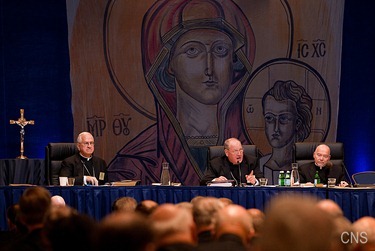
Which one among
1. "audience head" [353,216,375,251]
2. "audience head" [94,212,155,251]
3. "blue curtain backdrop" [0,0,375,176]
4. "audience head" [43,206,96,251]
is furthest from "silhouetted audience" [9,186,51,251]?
"blue curtain backdrop" [0,0,375,176]

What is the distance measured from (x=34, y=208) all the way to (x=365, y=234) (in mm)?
1710

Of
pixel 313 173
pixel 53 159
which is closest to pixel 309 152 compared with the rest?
pixel 313 173

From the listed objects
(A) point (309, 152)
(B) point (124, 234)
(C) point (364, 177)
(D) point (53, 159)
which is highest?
(B) point (124, 234)

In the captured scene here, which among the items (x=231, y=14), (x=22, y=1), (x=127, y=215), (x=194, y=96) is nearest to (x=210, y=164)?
(x=194, y=96)

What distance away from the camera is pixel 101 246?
7.88 ft

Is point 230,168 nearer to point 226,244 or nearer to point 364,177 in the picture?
point 364,177

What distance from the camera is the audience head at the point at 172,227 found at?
Result: 2.80m

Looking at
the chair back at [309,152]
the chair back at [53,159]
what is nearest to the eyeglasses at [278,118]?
the chair back at [309,152]

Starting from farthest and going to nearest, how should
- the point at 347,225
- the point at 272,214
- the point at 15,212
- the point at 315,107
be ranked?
1. the point at 315,107
2. the point at 15,212
3. the point at 347,225
4. the point at 272,214

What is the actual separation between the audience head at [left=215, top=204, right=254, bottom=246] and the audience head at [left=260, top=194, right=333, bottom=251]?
1.01 meters

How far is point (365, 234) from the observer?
3213 mm

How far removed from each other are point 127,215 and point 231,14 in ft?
28.1

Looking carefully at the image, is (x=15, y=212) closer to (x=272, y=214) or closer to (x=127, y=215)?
(x=127, y=215)

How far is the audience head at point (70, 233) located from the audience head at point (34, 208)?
679mm
